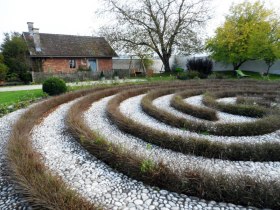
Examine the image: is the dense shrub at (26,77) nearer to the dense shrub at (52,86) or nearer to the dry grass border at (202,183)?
the dense shrub at (52,86)

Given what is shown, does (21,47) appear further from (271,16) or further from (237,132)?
(271,16)

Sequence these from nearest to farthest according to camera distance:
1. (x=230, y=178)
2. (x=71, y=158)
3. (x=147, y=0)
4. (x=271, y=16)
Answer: (x=230, y=178)
(x=71, y=158)
(x=271, y=16)
(x=147, y=0)

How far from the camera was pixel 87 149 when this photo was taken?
4.33 meters

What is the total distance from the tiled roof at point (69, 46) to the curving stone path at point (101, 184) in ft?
67.3

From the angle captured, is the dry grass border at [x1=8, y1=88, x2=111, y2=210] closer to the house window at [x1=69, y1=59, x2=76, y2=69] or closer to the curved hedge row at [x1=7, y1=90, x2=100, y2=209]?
the curved hedge row at [x1=7, y1=90, x2=100, y2=209]

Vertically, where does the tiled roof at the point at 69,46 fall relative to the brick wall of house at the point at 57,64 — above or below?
above

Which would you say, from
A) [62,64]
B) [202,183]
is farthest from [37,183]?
[62,64]

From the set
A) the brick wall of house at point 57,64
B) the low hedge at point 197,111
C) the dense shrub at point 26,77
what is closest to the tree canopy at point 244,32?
the low hedge at point 197,111

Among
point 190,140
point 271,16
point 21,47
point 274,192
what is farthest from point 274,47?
point 21,47

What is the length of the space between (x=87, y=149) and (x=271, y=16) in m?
22.1

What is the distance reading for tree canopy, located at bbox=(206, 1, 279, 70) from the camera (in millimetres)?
17828

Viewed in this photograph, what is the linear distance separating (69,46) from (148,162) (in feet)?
82.0

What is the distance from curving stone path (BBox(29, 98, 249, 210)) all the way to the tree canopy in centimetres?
1842

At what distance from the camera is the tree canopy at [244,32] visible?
17.8 metres
